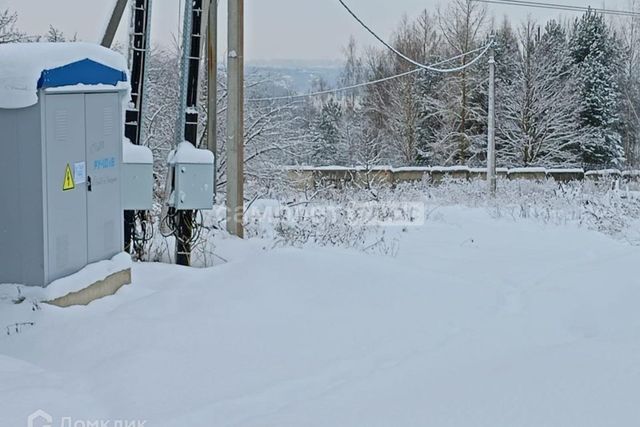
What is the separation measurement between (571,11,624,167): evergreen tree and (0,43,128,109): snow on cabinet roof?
1318 inches

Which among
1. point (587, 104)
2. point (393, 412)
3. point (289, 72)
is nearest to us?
point (393, 412)

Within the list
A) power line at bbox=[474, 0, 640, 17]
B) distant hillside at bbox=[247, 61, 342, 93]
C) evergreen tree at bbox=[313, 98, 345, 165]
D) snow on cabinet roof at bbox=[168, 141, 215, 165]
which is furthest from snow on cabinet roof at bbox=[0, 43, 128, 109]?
evergreen tree at bbox=[313, 98, 345, 165]

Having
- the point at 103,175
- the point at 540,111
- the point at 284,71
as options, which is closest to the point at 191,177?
the point at 103,175

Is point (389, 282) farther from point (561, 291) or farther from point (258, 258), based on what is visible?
point (561, 291)

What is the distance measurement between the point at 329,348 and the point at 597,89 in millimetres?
35115

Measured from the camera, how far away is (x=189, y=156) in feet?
22.1

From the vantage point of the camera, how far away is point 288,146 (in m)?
19.1

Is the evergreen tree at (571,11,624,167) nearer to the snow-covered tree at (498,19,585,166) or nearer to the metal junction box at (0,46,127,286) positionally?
the snow-covered tree at (498,19,585,166)

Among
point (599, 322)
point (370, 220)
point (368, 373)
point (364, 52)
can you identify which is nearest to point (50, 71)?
point (368, 373)

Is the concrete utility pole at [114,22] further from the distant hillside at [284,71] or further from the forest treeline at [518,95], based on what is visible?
the forest treeline at [518,95]

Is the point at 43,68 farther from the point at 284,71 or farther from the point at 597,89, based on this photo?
the point at 597,89

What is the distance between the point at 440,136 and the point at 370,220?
92.3 feet

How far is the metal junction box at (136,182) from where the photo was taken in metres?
6.55

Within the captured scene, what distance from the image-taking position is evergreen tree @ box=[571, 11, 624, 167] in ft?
118
